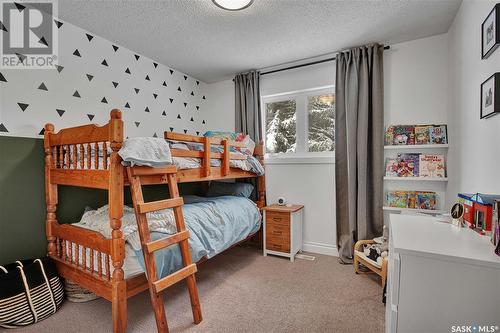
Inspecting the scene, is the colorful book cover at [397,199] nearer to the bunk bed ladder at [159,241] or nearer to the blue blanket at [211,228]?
the blue blanket at [211,228]

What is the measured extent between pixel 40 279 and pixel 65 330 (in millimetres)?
430

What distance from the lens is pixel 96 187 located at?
1656 mm

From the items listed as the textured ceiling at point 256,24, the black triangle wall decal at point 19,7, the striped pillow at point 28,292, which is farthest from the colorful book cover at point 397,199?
the black triangle wall decal at point 19,7

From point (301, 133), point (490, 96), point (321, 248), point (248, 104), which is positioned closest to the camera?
point (490, 96)

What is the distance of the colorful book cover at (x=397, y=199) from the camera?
102 inches

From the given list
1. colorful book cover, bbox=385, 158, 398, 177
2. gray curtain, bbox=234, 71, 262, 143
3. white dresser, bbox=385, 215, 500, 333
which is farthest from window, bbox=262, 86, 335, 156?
white dresser, bbox=385, 215, 500, 333

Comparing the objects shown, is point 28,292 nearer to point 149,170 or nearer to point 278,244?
point 149,170

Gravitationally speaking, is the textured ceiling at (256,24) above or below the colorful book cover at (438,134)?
above

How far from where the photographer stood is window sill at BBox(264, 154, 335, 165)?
3012 millimetres

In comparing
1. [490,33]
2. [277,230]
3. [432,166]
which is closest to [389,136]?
[432,166]

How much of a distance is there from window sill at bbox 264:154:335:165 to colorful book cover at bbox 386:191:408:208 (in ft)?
2.36

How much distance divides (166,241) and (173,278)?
0.25m

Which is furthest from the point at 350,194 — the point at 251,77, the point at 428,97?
the point at 251,77

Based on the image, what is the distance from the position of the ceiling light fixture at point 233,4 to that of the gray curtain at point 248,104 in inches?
55.9
